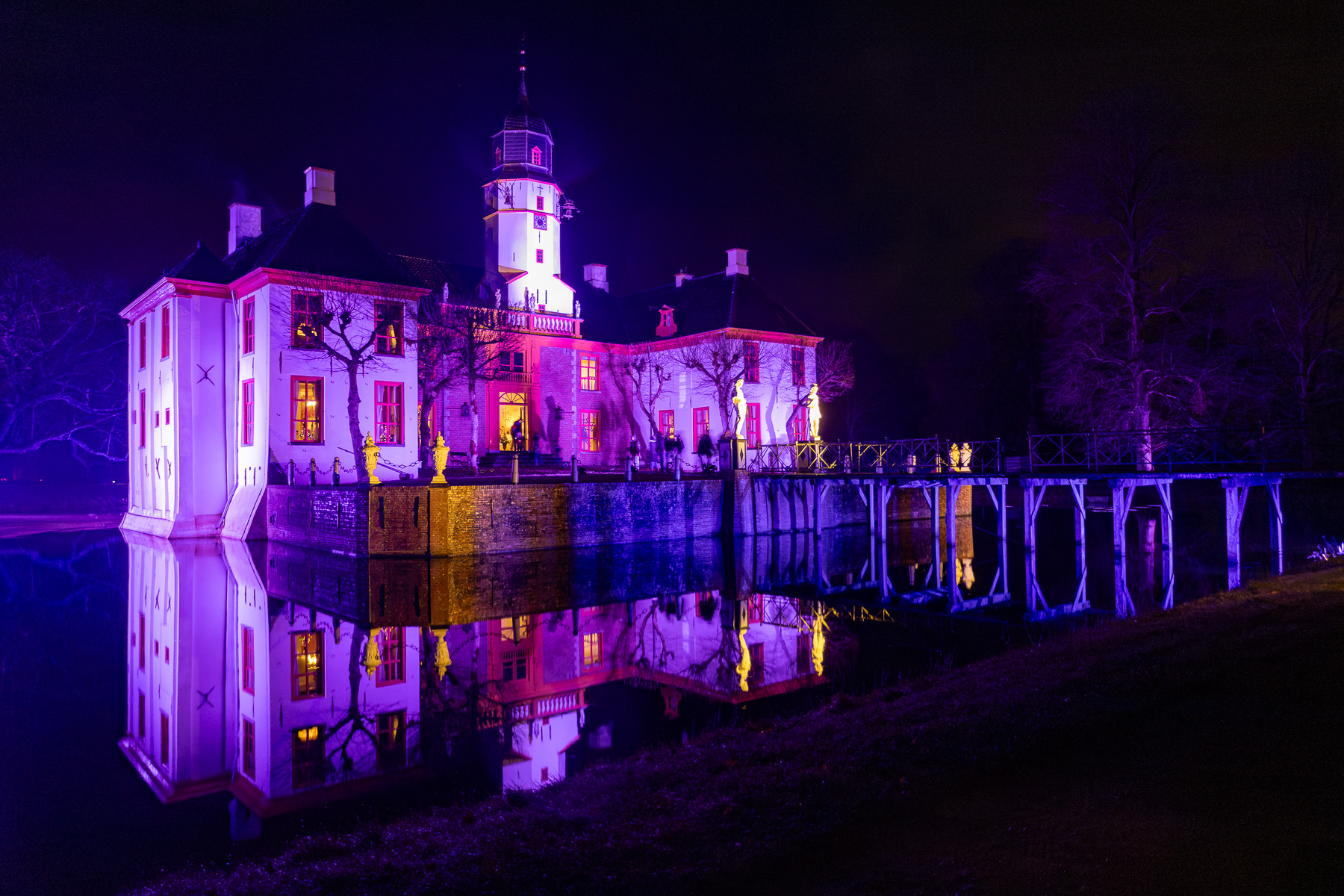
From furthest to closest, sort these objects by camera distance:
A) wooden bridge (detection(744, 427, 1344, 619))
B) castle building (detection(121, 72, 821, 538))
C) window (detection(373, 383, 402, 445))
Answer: window (detection(373, 383, 402, 445)) < castle building (detection(121, 72, 821, 538)) < wooden bridge (detection(744, 427, 1344, 619))

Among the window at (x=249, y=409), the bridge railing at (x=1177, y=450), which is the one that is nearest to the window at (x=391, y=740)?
the bridge railing at (x=1177, y=450)

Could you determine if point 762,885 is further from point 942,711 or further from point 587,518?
point 587,518

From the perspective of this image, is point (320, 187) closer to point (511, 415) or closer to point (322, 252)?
point (322, 252)

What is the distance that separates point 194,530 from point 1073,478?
2541 centimetres

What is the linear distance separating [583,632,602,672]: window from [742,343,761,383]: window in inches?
910

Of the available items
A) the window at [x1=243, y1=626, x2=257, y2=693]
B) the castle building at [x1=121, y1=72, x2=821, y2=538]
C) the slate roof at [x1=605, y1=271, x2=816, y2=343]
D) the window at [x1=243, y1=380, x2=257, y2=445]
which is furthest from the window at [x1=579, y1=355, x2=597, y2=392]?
the window at [x1=243, y1=626, x2=257, y2=693]

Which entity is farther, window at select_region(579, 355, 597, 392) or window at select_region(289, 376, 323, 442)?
window at select_region(579, 355, 597, 392)

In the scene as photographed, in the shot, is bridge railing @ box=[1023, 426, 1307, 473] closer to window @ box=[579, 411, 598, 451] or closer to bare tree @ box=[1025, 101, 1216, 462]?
bare tree @ box=[1025, 101, 1216, 462]

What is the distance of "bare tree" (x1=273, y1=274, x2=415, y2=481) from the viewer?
2406cm

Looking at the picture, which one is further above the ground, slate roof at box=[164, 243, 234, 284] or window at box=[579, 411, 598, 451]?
slate roof at box=[164, 243, 234, 284]

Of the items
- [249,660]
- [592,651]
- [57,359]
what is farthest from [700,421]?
[57,359]

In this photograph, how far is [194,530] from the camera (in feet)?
84.6

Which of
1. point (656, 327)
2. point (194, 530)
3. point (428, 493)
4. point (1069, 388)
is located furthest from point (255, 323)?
point (1069, 388)

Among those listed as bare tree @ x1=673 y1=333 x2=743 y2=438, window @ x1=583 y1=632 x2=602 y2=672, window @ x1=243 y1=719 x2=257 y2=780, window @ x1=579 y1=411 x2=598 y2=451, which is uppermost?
bare tree @ x1=673 y1=333 x2=743 y2=438
